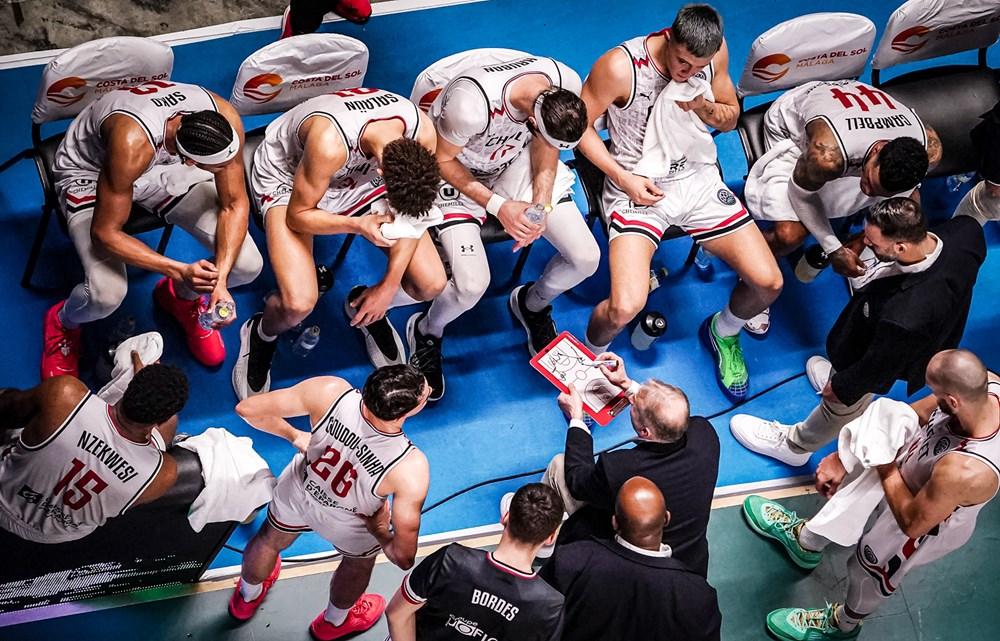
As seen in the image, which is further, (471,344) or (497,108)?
(471,344)

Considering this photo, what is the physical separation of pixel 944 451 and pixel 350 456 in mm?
2344

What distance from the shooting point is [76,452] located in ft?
12.7

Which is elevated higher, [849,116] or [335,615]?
[849,116]

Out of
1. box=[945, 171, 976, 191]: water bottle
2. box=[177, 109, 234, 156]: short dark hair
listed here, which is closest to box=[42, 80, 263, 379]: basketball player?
box=[177, 109, 234, 156]: short dark hair

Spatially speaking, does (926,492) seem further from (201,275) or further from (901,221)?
(201,275)

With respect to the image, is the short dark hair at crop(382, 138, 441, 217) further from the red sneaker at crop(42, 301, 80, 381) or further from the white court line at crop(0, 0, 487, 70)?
the white court line at crop(0, 0, 487, 70)

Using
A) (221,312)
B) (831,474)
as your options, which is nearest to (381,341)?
(221,312)

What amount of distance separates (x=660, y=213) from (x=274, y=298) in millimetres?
2066

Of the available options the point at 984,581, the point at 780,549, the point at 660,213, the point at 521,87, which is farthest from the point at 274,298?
the point at 984,581

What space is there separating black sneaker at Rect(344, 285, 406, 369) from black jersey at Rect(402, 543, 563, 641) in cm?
199

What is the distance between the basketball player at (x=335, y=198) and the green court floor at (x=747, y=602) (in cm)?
114

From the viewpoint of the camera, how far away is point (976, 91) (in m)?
6.02

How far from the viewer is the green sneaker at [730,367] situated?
19.0 ft

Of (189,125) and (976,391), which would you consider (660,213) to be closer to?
(976,391)
